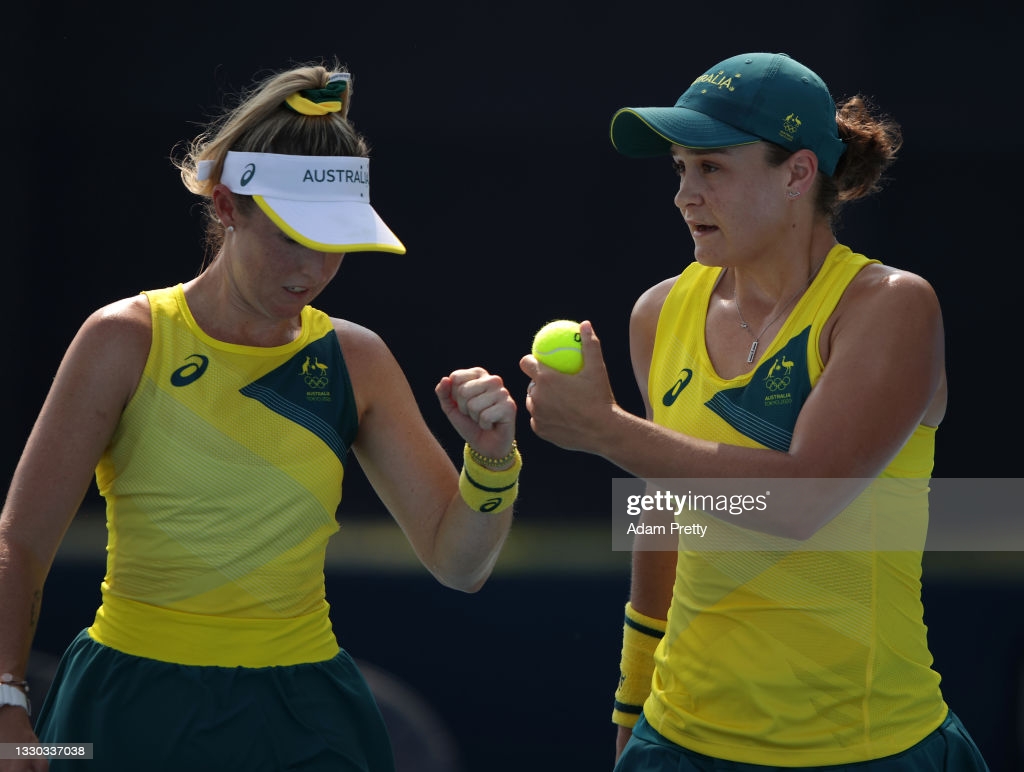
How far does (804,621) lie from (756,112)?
2.79 ft

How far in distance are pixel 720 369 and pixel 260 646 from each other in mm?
900

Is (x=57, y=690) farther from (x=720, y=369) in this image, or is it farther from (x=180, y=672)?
(x=720, y=369)

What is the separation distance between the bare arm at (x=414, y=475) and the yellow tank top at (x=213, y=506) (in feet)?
0.46

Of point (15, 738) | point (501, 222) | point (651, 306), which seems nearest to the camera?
point (15, 738)

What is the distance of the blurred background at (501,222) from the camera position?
397 cm

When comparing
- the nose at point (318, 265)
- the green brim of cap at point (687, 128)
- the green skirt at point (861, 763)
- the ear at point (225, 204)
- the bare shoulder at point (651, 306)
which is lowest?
the green skirt at point (861, 763)

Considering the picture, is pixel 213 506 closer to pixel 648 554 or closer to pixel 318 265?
pixel 318 265

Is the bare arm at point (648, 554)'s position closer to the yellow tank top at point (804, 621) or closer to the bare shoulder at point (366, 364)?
the yellow tank top at point (804, 621)

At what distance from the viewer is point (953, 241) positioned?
416 cm

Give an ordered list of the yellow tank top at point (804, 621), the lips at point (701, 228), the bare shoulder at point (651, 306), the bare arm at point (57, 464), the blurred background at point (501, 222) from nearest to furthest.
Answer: the bare arm at point (57, 464) < the yellow tank top at point (804, 621) < the lips at point (701, 228) < the bare shoulder at point (651, 306) < the blurred background at point (501, 222)

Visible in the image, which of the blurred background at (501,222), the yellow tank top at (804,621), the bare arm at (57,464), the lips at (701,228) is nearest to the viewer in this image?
the bare arm at (57,464)

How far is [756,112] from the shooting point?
2.21m

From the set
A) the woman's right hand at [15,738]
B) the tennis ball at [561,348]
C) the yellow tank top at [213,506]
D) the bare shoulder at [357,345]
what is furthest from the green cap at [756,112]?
the woman's right hand at [15,738]

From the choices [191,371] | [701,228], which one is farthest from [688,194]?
[191,371]
